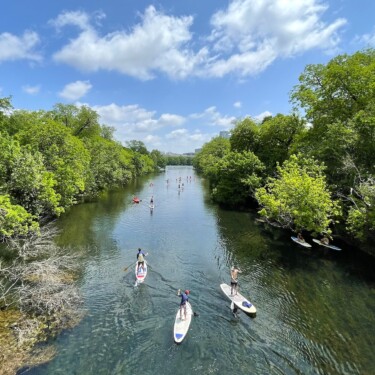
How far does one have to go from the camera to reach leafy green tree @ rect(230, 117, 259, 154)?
5438 cm

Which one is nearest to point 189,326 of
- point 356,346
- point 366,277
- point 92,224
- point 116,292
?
point 116,292

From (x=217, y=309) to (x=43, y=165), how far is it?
24471mm

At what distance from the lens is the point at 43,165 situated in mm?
31062

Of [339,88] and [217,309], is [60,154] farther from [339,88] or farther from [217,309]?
[339,88]

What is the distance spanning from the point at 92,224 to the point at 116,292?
741 inches

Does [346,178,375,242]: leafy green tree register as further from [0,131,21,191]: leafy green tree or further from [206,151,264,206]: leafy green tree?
[0,131,21,191]: leafy green tree

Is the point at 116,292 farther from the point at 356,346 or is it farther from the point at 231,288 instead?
the point at 356,346

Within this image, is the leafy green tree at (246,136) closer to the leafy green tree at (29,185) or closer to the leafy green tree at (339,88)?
the leafy green tree at (339,88)

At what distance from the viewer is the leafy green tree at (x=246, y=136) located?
178ft

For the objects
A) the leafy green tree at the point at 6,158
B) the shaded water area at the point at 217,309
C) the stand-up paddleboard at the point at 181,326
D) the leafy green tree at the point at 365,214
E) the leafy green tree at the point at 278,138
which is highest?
the leafy green tree at the point at 278,138

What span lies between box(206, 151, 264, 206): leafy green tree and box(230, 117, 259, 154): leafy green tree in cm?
469

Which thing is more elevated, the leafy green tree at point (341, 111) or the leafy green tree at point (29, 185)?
the leafy green tree at point (341, 111)

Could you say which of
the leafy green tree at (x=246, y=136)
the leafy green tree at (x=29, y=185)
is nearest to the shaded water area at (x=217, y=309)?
the leafy green tree at (x=29, y=185)

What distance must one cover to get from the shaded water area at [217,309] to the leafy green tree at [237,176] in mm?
16915
